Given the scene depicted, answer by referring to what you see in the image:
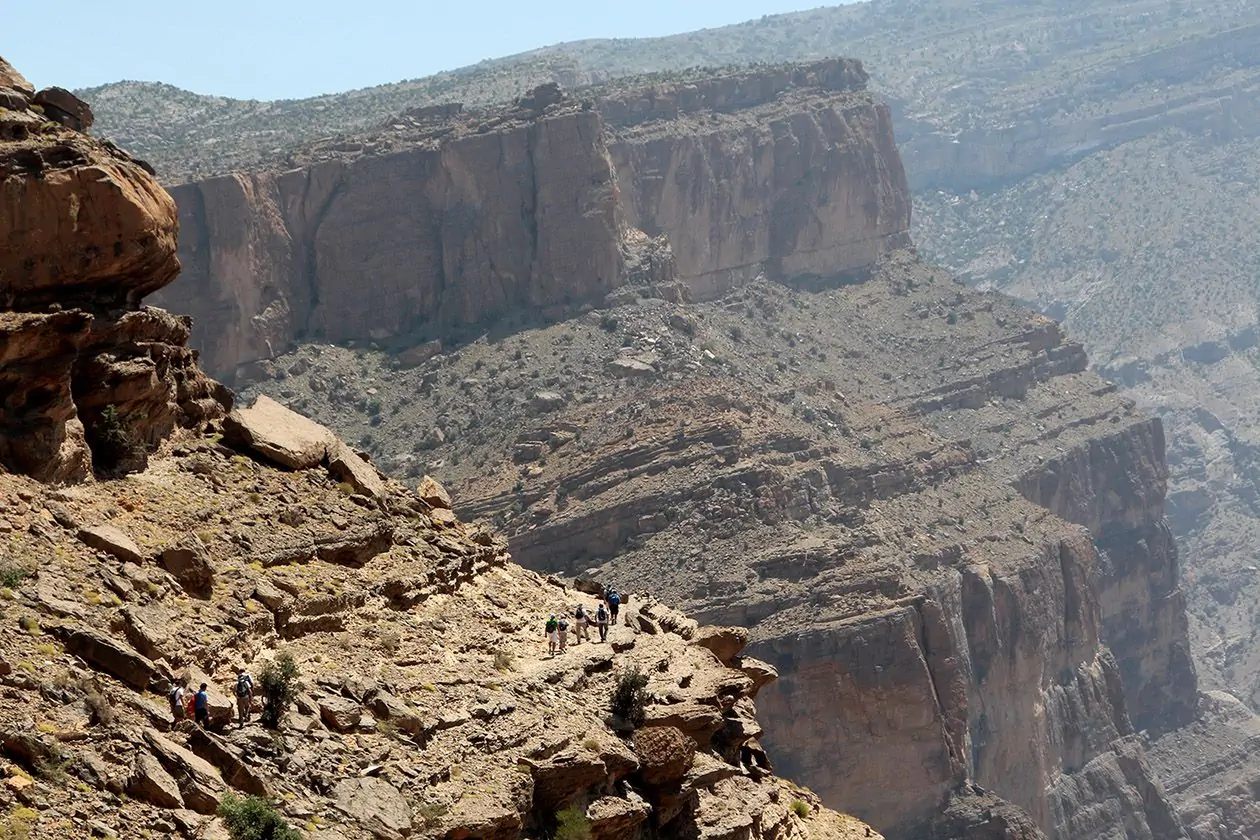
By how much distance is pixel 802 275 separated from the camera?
173 metres

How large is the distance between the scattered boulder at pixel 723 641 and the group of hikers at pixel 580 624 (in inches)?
61.8

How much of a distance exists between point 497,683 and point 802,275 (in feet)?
456

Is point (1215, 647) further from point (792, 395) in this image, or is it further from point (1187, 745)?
point (792, 395)

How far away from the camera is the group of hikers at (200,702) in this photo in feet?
101

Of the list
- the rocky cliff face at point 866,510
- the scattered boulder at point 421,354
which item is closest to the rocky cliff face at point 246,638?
the rocky cliff face at point 866,510

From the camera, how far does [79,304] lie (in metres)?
36.1

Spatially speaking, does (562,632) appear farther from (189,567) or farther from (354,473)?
(189,567)

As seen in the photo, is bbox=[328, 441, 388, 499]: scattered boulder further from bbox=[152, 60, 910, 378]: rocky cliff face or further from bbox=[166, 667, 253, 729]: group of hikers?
bbox=[152, 60, 910, 378]: rocky cliff face

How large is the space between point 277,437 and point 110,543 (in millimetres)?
6123

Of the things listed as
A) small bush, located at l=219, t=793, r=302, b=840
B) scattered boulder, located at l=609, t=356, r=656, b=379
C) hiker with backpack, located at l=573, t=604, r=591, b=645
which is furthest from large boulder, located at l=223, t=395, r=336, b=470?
scattered boulder, located at l=609, t=356, r=656, b=379

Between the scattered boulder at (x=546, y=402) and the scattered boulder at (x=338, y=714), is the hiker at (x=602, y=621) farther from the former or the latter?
the scattered boulder at (x=546, y=402)

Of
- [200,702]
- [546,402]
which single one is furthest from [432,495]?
[546,402]

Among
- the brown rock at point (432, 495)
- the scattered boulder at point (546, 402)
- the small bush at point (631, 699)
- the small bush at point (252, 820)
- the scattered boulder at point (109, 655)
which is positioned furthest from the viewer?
the scattered boulder at point (546, 402)

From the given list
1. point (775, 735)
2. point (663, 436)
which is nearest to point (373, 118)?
point (663, 436)
